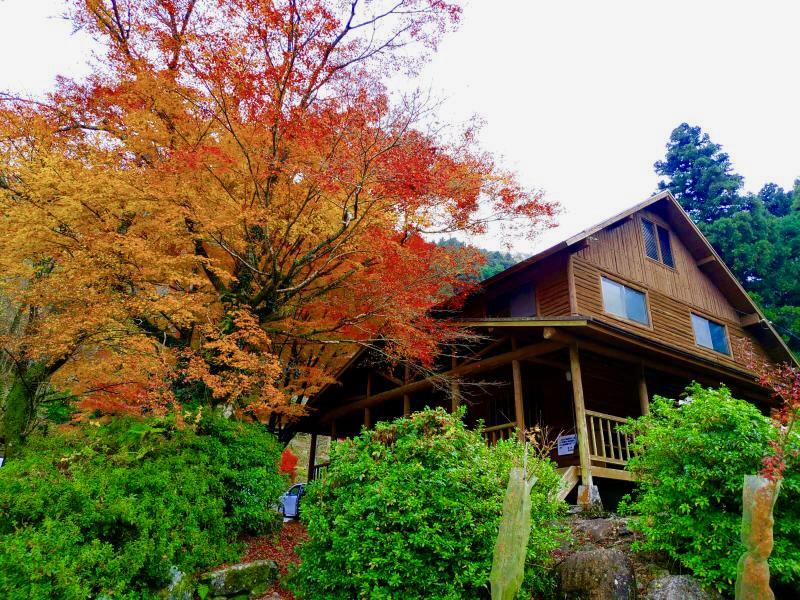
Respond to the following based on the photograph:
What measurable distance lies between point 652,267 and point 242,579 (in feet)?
44.0

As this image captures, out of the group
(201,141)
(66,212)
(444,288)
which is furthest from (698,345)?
(66,212)

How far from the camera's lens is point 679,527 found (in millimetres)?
5523

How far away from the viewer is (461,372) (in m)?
12.8

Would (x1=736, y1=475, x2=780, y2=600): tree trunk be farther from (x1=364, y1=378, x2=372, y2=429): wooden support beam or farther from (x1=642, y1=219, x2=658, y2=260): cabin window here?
(x1=642, y1=219, x2=658, y2=260): cabin window

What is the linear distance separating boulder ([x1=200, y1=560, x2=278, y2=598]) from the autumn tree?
290 cm

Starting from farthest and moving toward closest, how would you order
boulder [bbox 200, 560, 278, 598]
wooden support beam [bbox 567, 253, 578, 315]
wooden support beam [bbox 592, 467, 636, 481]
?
wooden support beam [bbox 567, 253, 578, 315] → wooden support beam [bbox 592, 467, 636, 481] → boulder [bbox 200, 560, 278, 598]

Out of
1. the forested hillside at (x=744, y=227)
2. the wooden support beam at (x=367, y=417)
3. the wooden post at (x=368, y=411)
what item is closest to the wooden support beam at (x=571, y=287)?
the wooden post at (x=368, y=411)

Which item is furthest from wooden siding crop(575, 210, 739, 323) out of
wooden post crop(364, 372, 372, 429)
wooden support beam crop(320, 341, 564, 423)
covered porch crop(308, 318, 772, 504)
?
wooden post crop(364, 372, 372, 429)

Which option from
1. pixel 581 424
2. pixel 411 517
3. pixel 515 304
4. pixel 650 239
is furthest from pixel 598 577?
pixel 650 239

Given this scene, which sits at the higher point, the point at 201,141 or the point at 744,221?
the point at 744,221

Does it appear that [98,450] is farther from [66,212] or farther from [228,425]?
[66,212]

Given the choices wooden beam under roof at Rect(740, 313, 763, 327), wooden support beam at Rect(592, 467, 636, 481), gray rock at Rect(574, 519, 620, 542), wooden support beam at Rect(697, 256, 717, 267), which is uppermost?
wooden support beam at Rect(697, 256, 717, 267)

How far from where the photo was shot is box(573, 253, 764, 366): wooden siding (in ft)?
42.5

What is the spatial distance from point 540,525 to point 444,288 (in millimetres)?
8880
